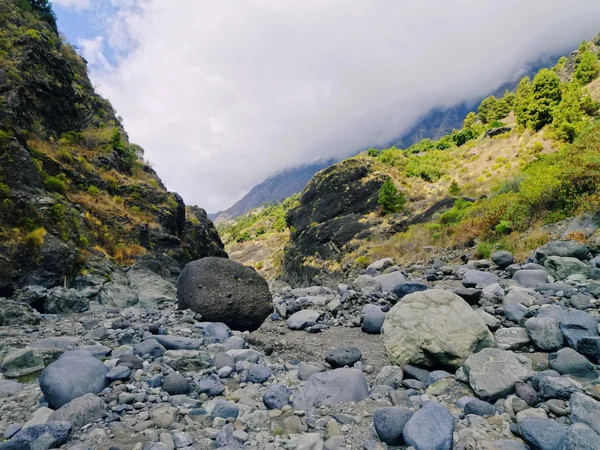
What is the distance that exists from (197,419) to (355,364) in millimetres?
2549

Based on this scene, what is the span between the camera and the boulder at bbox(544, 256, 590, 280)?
6.79 meters

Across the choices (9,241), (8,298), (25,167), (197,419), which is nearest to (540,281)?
(197,419)

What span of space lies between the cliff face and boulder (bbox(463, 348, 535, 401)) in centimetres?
1114

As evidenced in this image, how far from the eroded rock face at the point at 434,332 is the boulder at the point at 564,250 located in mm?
4666

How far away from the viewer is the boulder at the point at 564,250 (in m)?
7.31

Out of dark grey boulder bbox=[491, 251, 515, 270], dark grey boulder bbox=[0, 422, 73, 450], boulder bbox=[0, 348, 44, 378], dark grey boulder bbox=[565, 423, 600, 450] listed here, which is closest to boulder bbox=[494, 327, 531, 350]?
dark grey boulder bbox=[565, 423, 600, 450]

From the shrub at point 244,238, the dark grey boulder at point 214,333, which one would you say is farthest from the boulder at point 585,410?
the shrub at point 244,238

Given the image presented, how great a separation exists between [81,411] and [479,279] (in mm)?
8025

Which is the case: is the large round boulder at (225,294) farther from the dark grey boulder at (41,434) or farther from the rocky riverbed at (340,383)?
the dark grey boulder at (41,434)

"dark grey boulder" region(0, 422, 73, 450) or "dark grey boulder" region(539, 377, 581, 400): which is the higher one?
"dark grey boulder" region(0, 422, 73, 450)

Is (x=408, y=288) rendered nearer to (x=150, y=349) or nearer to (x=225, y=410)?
(x=225, y=410)

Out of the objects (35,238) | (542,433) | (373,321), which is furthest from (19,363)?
(35,238)

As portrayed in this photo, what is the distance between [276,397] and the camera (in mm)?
3438

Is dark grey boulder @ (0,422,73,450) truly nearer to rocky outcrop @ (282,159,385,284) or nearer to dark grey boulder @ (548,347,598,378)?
dark grey boulder @ (548,347,598,378)
